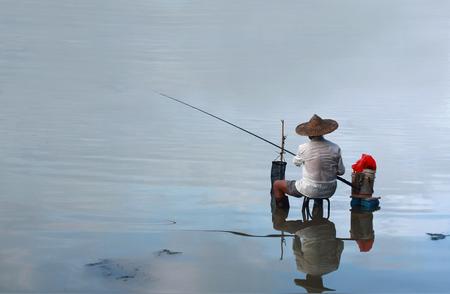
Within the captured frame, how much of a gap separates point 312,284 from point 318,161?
5.39 feet

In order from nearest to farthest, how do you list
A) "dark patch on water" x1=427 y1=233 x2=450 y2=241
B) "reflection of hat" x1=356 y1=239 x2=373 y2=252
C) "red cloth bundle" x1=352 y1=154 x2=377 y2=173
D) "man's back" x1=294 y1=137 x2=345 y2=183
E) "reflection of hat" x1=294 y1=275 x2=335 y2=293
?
"reflection of hat" x1=294 y1=275 x2=335 y2=293, "reflection of hat" x1=356 y1=239 x2=373 y2=252, "dark patch on water" x1=427 y1=233 x2=450 y2=241, "man's back" x1=294 y1=137 x2=345 y2=183, "red cloth bundle" x1=352 y1=154 x2=377 y2=173

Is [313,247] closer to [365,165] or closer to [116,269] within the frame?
[365,165]

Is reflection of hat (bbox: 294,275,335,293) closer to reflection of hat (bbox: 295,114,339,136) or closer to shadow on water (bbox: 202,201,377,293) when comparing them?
shadow on water (bbox: 202,201,377,293)

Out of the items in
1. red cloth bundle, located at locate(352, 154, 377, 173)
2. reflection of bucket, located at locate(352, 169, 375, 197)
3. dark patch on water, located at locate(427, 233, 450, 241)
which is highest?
red cloth bundle, located at locate(352, 154, 377, 173)

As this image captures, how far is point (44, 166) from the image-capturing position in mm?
7910

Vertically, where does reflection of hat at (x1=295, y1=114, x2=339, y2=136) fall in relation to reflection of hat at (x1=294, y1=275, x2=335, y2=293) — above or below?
above

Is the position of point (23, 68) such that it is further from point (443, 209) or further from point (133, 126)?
point (443, 209)

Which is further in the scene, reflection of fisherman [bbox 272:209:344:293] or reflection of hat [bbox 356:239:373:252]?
reflection of hat [bbox 356:239:373:252]

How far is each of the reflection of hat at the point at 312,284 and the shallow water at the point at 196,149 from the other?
92mm

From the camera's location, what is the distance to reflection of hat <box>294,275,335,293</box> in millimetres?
4402

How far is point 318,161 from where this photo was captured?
5980mm

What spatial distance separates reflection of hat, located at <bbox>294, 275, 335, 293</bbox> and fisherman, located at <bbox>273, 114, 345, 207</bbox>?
148 cm

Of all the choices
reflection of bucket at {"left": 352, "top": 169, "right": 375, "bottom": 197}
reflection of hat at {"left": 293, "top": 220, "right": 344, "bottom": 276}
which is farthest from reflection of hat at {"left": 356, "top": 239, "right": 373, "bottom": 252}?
reflection of bucket at {"left": 352, "top": 169, "right": 375, "bottom": 197}

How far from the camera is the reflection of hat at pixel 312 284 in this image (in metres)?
4.40
